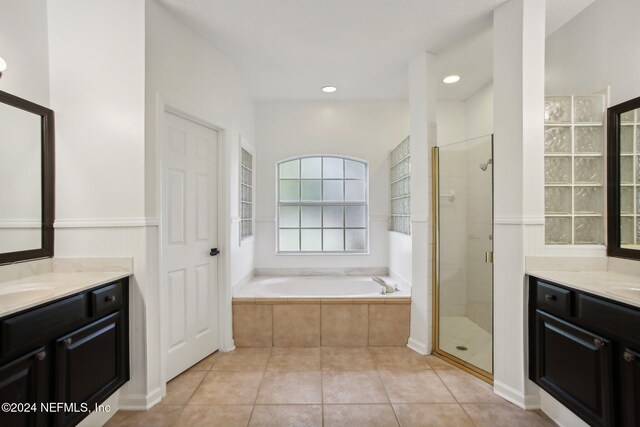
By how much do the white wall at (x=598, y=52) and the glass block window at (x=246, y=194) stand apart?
2803mm

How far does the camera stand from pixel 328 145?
155 inches

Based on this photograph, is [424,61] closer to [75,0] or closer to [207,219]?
[207,219]

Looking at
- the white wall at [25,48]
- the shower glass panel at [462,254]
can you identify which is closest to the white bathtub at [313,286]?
the shower glass panel at [462,254]

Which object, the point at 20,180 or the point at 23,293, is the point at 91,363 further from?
the point at 20,180

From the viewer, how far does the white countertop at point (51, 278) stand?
4.44ft

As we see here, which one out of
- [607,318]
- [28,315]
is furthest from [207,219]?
[607,318]

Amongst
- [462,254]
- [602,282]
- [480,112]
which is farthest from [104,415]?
Answer: [480,112]

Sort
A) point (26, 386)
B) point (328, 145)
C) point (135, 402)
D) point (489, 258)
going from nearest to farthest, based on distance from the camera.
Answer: point (26, 386) → point (135, 402) → point (489, 258) → point (328, 145)

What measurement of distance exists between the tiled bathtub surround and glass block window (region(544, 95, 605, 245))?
134 centimetres

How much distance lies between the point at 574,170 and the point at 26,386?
312cm

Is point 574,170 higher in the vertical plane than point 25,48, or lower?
lower

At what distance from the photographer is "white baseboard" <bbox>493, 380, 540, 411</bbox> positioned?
6.21ft

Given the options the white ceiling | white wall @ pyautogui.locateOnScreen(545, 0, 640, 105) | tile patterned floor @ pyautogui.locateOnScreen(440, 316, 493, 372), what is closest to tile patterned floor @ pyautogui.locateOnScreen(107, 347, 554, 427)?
tile patterned floor @ pyautogui.locateOnScreen(440, 316, 493, 372)

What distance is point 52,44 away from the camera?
1.87 metres
